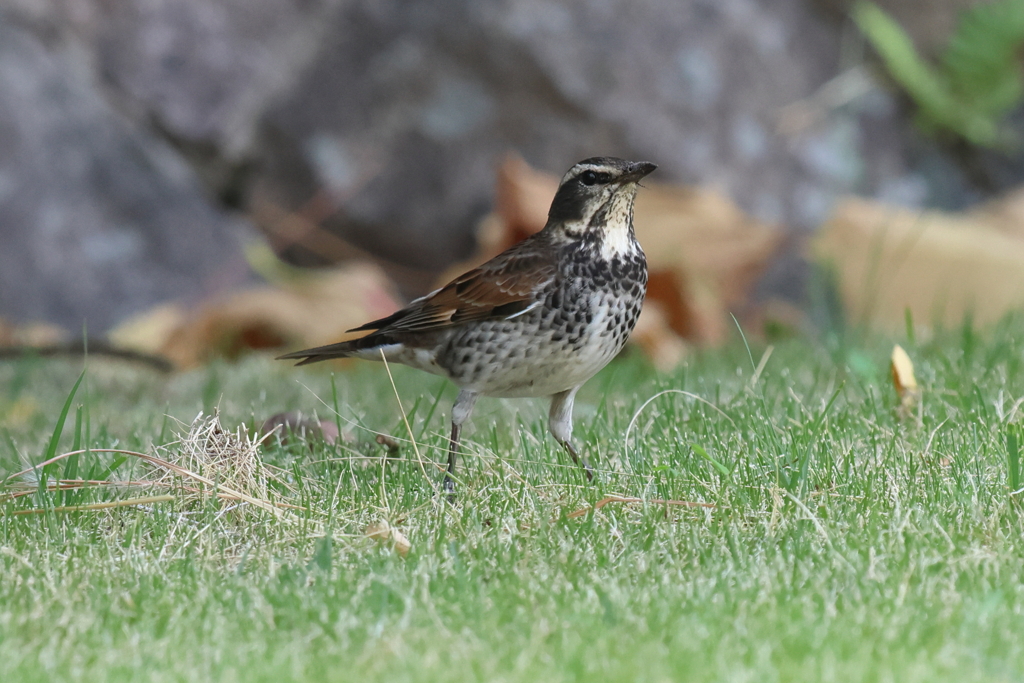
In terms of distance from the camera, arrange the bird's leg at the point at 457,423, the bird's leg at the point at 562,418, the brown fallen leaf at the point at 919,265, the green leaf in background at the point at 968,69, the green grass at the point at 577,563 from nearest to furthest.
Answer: the green grass at the point at 577,563 → the bird's leg at the point at 457,423 → the bird's leg at the point at 562,418 → the brown fallen leaf at the point at 919,265 → the green leaf in background at the point at 968,69

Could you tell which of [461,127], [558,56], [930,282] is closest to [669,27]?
[558,56]

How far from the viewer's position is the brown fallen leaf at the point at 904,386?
3880mm

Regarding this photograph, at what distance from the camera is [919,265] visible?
23.6ft

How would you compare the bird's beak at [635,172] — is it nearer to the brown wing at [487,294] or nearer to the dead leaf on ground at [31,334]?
the brown wing at [487,294]

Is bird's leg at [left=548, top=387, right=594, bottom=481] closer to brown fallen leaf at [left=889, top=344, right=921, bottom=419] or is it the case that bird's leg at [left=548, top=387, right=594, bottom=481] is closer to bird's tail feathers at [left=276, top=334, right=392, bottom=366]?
bird's tail feathers at [left=276, top=334, right=392, bottom=366]

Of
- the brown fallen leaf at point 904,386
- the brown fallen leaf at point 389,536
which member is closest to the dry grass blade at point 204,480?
the brown fallen leaf at point 389,536

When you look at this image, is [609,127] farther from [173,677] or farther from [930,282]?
[173,677]

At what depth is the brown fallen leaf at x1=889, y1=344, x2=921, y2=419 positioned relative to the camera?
3880 mm

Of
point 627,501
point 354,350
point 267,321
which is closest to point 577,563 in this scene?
point 627,501

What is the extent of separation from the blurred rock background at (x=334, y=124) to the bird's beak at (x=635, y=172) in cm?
394

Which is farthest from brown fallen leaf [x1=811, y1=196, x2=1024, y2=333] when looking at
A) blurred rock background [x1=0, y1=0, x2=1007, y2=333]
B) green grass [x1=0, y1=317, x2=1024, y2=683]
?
green grass [x1=0, y1=317, x2=1024, y2=683]

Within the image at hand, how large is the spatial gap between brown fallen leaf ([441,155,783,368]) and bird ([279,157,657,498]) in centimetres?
267

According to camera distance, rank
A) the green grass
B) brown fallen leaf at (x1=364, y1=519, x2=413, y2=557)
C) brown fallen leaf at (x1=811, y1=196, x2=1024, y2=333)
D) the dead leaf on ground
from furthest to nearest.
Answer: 1. brown fallen leaf at (x1=811, y1=196, x2=1024, y2=333)
2. the dead leaf on ground
3. brown fallen leaf at (x1=364, y1=519, x2=413, y2=557)
4. the green grass

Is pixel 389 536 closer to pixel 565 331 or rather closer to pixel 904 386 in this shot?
pixel 565 331
